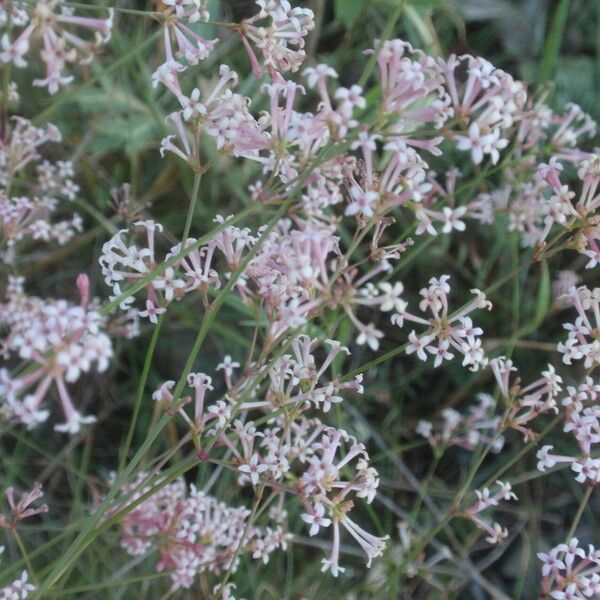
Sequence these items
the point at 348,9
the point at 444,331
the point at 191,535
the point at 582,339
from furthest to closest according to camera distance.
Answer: the point at 348,9 → the point at 191,535 → the point at 582,339 → the point at 444,331

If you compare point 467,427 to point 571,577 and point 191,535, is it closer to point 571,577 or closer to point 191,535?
point 571,577

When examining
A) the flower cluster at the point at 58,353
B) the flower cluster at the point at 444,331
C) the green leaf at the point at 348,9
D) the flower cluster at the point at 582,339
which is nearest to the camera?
the flower cluster at the point at 58,353

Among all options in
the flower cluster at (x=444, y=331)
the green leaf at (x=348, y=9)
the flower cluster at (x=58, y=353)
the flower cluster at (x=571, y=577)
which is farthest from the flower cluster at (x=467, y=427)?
the flower cluster at (x=58, y=353)

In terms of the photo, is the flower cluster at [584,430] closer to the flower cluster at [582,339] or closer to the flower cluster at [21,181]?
Result: the flower cluster at [582,339]

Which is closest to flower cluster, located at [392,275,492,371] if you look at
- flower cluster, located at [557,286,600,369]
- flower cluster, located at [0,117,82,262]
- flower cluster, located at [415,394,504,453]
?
flower cluster, located at [557,286,600,369]

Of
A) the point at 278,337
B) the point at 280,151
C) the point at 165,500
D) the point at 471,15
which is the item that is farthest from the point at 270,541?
the point at 471,15

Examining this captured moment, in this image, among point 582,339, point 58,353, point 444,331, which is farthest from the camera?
point 582,339

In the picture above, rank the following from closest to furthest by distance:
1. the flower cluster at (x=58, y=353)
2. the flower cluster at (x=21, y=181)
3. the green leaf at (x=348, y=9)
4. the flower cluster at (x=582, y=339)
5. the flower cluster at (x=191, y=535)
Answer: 1. the flower cluster at (x=58, y=353)
2. the flower cluster at (x=582, y=339)
3. the flower cluster at (x=191, y=535)
4. the flower cluster at (x=21, y=181)
5. the green leaf at (x=348, y=9)

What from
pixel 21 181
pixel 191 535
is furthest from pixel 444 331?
pixel 21 181

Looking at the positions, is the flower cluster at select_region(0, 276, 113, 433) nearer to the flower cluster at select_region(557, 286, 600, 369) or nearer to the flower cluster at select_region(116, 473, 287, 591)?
the flower cluster at select_region(116, 473, 287, 591)

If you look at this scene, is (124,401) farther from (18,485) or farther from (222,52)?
(222,52)

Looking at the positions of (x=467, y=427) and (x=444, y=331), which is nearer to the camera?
(x=444, y=331)
